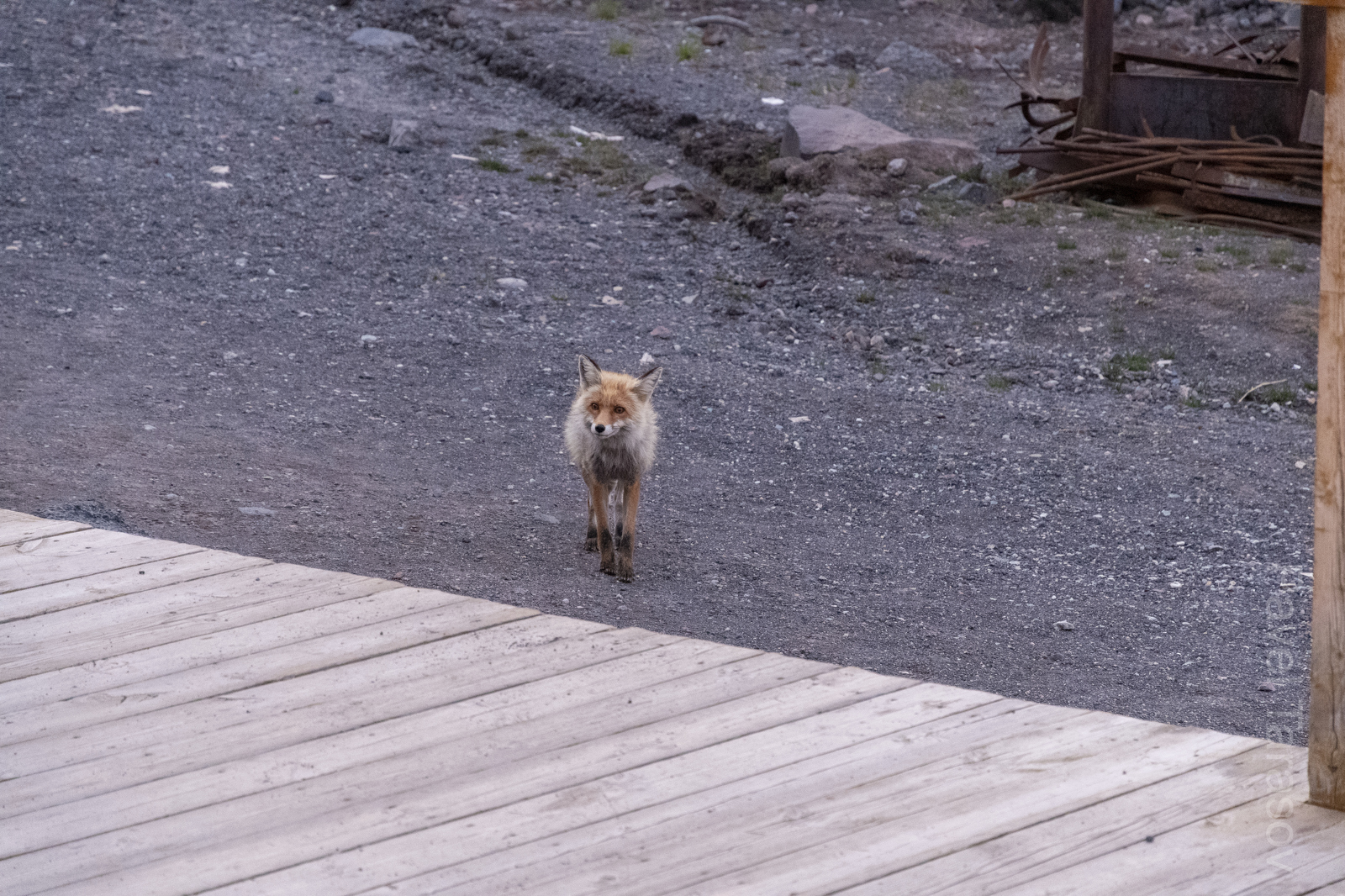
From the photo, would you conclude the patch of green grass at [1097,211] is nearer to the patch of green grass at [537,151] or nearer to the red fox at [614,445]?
the patch of green grass at [537,151]

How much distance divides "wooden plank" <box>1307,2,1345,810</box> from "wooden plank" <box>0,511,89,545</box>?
118 inches

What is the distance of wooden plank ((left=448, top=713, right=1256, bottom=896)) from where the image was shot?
2082 millimetres

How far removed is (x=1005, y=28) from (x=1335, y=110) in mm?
14940

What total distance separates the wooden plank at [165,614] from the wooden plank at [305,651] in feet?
0.28

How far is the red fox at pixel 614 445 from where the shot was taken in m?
5.14

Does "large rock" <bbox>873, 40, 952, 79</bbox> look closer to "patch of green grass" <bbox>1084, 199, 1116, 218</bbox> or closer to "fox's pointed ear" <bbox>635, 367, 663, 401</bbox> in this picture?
"patch of green grass" <bbox>1084, 199, 1116, 218</bbox>

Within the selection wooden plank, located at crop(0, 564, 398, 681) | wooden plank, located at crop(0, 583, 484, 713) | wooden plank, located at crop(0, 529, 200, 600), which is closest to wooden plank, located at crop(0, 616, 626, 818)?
wooden plank, located at crop(0, 583, 484, 713)

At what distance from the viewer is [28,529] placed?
11.1 ft

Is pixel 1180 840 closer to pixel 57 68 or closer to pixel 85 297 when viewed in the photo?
pixel 85 297

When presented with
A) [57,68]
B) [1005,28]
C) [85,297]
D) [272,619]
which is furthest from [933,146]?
[272,619]

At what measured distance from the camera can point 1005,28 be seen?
52.0 feet

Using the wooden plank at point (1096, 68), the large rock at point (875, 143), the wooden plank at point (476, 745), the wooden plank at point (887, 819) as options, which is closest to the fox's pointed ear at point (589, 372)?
the wooden plank at point (476, 745)

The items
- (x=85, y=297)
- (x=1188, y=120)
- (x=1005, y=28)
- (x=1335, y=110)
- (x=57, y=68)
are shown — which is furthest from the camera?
(x=1005, y=28)

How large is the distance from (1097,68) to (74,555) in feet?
29.8
